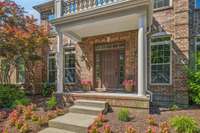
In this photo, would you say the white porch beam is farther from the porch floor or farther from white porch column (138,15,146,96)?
white porch column (138,15,146,96)

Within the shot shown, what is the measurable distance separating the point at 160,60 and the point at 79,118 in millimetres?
5013

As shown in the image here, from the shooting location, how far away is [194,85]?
26.7ft

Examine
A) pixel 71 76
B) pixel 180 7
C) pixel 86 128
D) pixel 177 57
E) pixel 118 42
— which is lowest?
pixel 86 128

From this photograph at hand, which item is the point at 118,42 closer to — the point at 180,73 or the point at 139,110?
the point at 180,73

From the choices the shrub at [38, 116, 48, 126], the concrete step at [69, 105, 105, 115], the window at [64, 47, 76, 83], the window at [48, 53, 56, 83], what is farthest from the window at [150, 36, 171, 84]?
the window at [48, 53, 56, 83]

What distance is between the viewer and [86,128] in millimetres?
5871

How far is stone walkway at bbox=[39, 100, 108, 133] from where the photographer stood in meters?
6.15

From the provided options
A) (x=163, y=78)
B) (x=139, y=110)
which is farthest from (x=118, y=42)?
(x=139, y=110)

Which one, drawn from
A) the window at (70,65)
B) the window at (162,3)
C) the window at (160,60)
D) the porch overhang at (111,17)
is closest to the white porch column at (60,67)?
the porch overhang at (111,17)

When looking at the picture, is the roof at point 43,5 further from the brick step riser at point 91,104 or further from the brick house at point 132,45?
the brick step riser at point 91,104

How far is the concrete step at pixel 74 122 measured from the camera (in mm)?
6020

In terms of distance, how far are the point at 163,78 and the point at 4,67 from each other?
9.80 meters

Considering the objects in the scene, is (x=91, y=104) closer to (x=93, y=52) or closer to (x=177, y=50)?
(x=93, y=52)

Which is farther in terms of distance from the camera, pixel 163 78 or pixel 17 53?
pixel 17 53
